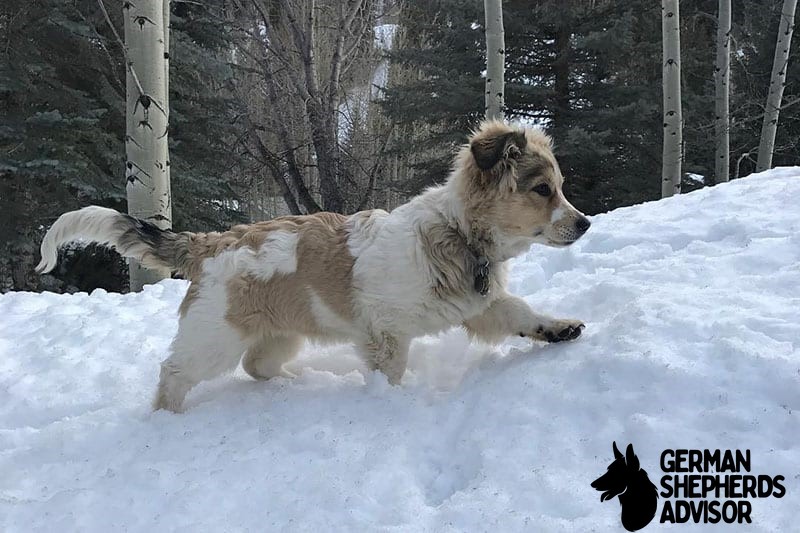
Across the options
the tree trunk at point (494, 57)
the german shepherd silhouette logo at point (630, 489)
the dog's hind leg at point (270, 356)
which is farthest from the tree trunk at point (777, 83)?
the german shepherd silhouette logo at point (630, 489)

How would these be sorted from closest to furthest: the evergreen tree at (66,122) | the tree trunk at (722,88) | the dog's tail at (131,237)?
the dog's tail at (131,237)
the evergreen tree at (66,122)
the tree trunk at (722,88)

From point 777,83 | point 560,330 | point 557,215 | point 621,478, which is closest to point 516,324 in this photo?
point 560,330

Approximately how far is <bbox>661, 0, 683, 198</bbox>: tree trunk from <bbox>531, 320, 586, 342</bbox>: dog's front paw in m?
12.5

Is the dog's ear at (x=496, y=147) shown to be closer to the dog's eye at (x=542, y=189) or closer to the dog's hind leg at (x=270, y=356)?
the dog's eye at (x=542, y=189)

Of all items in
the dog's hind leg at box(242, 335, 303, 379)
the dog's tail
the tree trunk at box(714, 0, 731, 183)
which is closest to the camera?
the dog's tail

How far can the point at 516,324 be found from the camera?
14.3 feet

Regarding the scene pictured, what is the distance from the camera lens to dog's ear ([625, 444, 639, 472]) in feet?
9.05

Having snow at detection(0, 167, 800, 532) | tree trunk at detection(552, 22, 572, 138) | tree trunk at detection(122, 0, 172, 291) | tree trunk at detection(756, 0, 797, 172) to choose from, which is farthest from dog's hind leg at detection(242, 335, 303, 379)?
tree trunk at detection(552, 22, 572, 138)

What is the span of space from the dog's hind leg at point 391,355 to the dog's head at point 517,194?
1101mm

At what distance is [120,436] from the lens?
156 inches

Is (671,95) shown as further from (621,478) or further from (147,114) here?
(621,478)

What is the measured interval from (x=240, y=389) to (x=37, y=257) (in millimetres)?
12975

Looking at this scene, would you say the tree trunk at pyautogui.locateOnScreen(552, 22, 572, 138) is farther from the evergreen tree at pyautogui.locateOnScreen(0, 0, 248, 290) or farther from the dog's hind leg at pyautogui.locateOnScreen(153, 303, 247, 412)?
the dog's hind leg at pyautogui.locateOnScreen(153, 303, 247, 412)

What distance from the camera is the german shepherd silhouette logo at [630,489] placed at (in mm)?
2486
